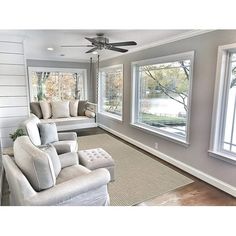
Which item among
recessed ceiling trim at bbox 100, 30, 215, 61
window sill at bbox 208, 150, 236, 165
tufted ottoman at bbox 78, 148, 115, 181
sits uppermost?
recessed ceiling trim at bbox 100, 30, 215, 61

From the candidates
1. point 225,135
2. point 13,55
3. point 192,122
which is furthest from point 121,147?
point 13,55

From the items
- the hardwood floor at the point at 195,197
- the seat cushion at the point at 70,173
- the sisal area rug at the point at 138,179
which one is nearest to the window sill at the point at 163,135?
the sisal area rug at the point at 138,179

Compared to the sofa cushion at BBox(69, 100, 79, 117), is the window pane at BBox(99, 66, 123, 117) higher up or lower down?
higher up

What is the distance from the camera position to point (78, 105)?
607 centimetres

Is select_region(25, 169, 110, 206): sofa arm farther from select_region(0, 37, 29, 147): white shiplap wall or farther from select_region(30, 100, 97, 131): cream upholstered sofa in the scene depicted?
select_region(30, 100, 97, 131): cream upholstered sofa

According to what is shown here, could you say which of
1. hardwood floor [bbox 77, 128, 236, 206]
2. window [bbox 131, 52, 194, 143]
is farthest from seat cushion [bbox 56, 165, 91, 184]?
window [bbox 131, 52, 194, 143]

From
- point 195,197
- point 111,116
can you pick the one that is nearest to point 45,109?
point 111,116

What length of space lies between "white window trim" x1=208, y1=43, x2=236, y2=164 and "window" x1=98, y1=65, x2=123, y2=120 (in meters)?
2.89

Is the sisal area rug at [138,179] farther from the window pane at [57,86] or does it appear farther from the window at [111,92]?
the window pane at [57,86]

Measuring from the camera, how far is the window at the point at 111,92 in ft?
17.9

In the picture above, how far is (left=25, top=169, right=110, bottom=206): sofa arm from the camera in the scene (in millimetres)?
1432

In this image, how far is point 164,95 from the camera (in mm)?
3920

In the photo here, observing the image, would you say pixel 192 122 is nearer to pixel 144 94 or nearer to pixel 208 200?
pixel 208 200

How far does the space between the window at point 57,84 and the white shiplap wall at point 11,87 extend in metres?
2.76
